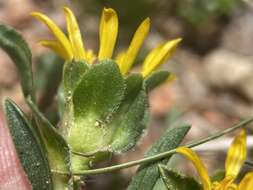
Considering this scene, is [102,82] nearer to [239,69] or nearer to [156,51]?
[156,51]

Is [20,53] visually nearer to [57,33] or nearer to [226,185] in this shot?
[57,33]

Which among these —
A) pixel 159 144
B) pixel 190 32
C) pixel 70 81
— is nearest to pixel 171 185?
pixel 159 144

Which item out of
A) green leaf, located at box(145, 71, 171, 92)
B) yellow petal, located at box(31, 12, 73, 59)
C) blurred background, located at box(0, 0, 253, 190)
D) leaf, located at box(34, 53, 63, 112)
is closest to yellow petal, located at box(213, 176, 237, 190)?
green leaf, located at box(145, 71, 171, 92)

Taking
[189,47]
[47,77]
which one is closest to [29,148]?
[47,77]

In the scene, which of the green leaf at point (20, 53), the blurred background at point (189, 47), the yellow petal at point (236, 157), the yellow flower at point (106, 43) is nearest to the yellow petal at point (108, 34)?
the yellow flower at point (106, 43)

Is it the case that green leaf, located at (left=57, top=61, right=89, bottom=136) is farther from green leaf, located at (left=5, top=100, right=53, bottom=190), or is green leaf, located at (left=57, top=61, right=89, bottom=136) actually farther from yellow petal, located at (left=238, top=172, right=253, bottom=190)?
yellow petal, located at (left=238, top=172, right=253, bottom=190)
